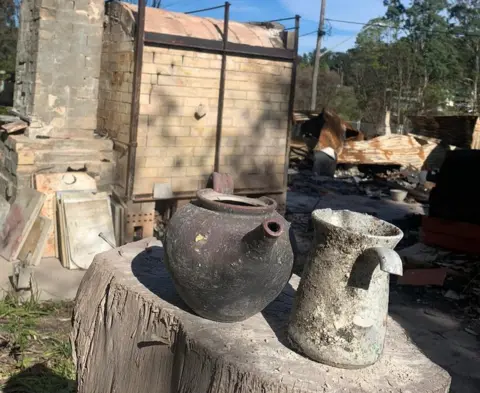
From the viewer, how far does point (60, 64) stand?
572cm

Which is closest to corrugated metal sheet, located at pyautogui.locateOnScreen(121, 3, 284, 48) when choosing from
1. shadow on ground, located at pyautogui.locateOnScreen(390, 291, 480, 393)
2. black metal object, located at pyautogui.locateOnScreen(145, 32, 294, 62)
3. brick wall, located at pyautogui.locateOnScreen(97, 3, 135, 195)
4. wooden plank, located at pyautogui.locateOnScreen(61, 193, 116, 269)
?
black metal object, located at pyautogui.locateOnScreen(145, 32, 294, 62)

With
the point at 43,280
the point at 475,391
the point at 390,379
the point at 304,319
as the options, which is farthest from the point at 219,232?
the point at 43,280

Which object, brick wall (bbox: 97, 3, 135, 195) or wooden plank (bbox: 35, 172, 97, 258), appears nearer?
wooden plank (bbox: 35, 172, 97, 258)

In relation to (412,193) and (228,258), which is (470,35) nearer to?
(412,193)

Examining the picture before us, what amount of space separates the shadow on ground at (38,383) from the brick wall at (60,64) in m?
2.85

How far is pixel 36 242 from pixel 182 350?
3.77 metres

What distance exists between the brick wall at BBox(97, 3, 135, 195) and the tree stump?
3.21 metres

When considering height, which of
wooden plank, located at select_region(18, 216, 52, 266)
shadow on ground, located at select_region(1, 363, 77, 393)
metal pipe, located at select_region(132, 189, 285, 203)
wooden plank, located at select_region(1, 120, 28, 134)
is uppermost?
wooden plank, located at select_region(1, 120, 28, 134)

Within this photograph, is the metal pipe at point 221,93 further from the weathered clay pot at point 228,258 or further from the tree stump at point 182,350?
the weathered clay pot at point 228,258

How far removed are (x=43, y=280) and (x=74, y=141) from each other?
1.51 meters

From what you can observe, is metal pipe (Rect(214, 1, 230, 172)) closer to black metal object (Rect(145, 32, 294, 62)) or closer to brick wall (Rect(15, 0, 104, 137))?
black metal object (Rect(145, 32, 294, 62))

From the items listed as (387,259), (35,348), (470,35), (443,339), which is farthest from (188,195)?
(470,35)

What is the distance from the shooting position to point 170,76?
6035 millimetres

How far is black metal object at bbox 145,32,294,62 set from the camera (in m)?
5.86
